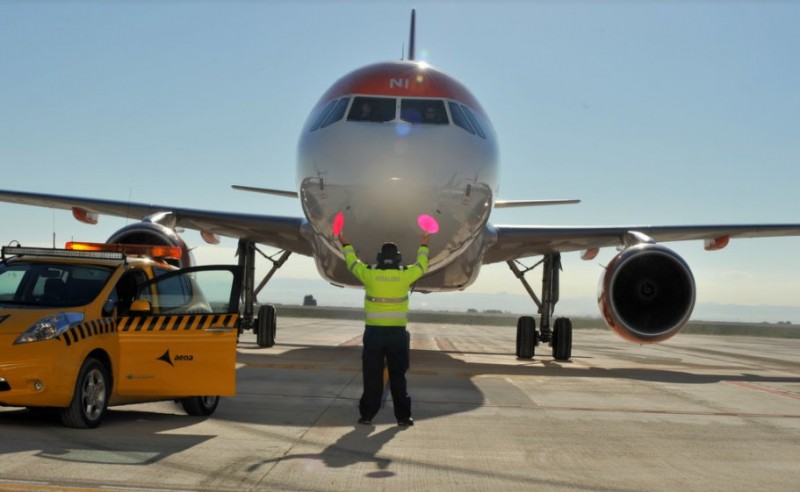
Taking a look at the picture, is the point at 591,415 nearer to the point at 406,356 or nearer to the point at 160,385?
the point at 406,356

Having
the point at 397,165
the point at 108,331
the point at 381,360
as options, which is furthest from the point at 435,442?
the point at 397,165

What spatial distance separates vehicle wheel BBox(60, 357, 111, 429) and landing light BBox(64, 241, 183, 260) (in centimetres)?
124

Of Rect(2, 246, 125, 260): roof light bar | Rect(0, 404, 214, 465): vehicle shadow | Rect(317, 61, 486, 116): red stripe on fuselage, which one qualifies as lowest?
Rect(0, 404, 214, 465): vehicle shadow

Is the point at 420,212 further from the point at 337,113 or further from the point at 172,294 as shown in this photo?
the point at 172,294

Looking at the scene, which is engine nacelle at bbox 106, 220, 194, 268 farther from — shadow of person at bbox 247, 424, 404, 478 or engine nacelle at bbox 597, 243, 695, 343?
shadow of person at bbox 247, 424, 404, 478

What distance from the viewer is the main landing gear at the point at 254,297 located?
16797mm

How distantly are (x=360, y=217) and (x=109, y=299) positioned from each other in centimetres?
369

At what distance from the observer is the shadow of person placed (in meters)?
5.34

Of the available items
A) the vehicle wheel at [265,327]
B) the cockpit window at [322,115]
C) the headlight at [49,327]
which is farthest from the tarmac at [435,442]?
the vehicle wheel at [265,327]

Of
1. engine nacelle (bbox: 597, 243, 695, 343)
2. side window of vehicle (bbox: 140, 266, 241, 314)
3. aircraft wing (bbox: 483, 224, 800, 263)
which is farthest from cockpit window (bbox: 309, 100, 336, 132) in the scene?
engine nacelle (bbox: 597, 243, 695, 343)

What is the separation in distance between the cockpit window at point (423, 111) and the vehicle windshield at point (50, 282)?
4.52m

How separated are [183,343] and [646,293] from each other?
8958mm

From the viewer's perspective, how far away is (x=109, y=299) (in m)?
7.14

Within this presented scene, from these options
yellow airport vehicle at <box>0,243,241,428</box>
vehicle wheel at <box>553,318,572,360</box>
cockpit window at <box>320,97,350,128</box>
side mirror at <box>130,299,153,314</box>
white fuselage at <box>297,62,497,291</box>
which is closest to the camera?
yellow airport vehicle at <box>0,243,241,428</box>
